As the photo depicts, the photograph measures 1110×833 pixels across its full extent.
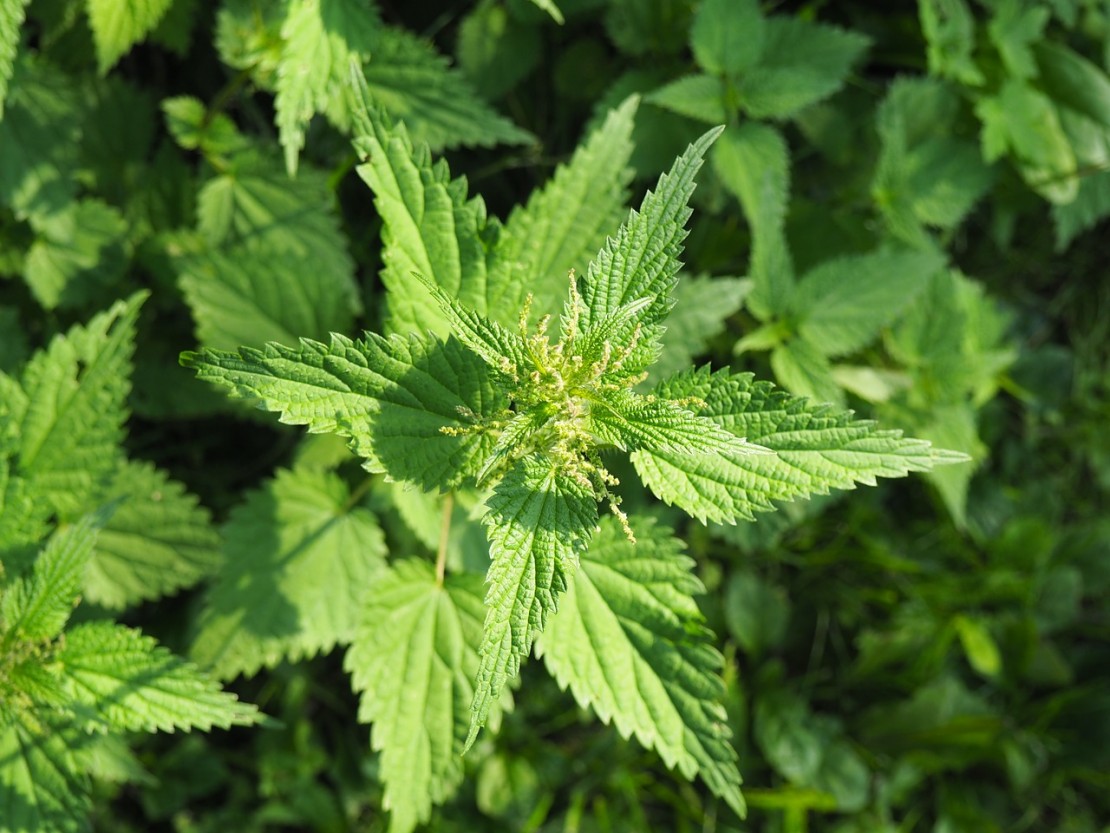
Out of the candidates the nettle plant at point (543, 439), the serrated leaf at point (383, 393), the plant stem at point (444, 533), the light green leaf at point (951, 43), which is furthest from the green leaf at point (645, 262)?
the light green leaf at point (951, 43)

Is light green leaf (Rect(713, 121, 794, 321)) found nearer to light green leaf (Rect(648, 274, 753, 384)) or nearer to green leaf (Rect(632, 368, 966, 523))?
light green leaf (Rect(648, 274, 753, 384))

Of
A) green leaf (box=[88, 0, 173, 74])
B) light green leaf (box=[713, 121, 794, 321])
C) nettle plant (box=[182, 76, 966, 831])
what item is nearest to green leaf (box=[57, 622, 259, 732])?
nettle plant (box=[182, 76, 966, 831])

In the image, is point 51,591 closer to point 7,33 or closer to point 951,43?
point 7,33

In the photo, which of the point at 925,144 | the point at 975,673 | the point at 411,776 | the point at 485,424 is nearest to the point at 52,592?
the point at 411,776

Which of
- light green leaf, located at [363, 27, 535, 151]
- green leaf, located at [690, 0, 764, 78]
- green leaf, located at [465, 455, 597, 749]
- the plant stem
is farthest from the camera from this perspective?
green leaf, located at [690, 0, 764, 78]

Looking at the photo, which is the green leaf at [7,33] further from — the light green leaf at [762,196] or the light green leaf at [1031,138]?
the light green leaf at [1031,138]

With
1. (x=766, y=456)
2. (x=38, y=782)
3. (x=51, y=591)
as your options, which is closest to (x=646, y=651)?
(x=766, y=456)
